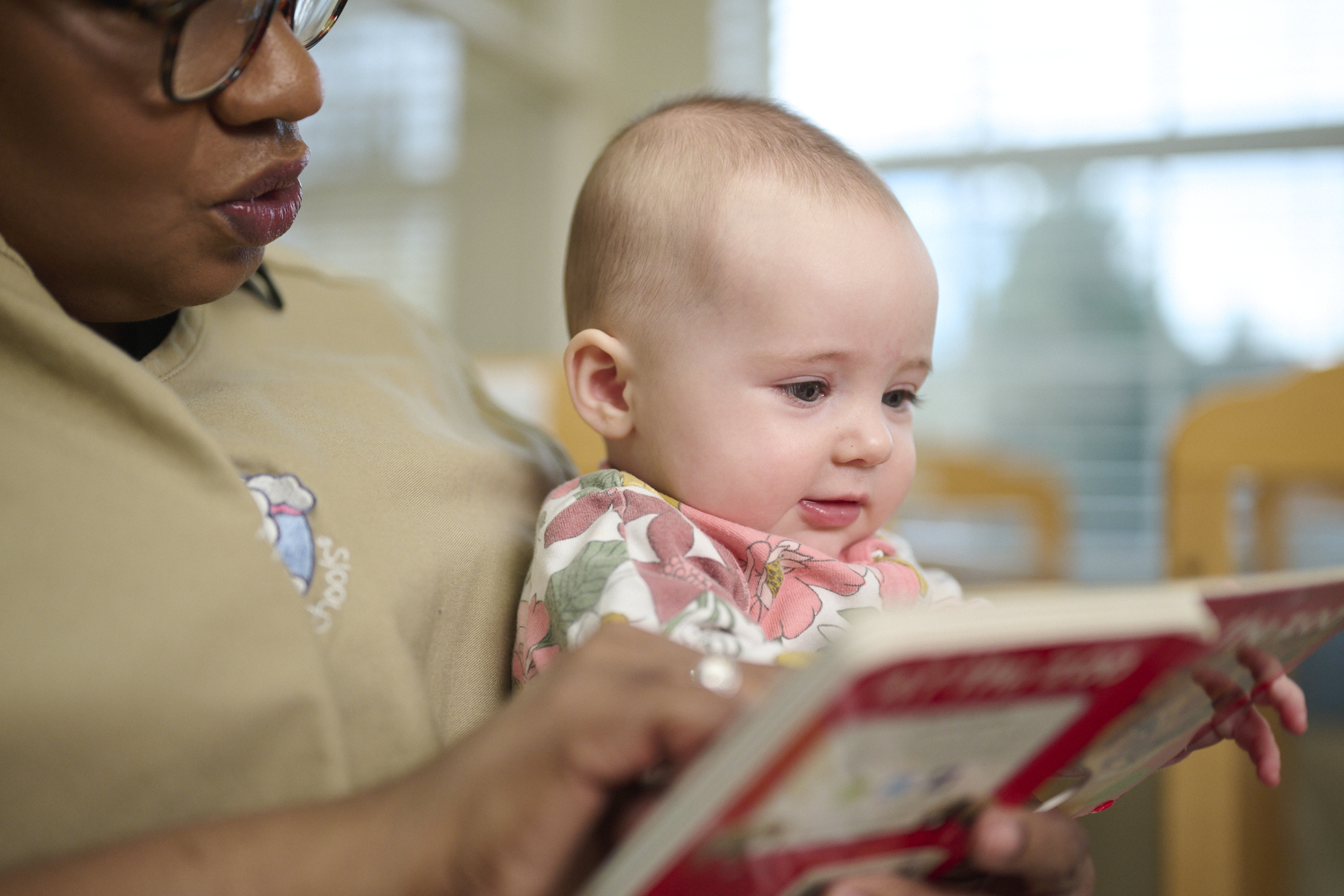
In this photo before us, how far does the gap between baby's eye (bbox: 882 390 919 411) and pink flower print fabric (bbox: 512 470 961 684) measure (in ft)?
0.39

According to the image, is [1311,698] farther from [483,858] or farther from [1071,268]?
[483,858]

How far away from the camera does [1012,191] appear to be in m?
3.16

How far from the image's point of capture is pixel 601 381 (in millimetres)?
812

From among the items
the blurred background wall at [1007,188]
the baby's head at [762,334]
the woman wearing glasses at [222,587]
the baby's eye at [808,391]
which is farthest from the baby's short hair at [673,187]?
the blurred background wall at [1007,188]

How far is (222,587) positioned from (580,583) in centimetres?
19

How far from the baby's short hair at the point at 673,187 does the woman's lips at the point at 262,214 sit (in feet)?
0.80

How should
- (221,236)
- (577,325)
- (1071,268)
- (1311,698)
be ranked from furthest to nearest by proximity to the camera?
(1071,268), (1311,698), (577,325), (221,236)

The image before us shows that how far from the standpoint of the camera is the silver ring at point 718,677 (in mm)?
417

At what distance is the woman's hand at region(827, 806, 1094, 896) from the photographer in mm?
450

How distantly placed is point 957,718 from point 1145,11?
3181mm

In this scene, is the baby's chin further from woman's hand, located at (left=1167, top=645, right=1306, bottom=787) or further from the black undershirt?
the black undershirt

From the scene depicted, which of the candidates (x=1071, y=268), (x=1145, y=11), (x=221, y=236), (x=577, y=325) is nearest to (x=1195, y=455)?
(x=577, y=325)

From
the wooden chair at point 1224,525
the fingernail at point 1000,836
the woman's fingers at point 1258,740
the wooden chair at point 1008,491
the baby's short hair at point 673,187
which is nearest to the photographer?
the fingernail at point 1000,836

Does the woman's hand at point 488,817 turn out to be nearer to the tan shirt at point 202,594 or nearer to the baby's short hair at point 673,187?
the tan shirt at point 202,594
